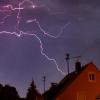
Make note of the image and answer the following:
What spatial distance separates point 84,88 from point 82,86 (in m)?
0.45

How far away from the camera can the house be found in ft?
161

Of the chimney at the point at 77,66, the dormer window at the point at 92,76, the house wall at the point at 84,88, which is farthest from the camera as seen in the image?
the chimney at the point at 77,66

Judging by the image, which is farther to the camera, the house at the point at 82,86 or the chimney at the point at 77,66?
the chimney at the point at 77,66

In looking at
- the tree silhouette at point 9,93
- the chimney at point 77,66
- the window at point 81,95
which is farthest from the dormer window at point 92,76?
the tree silhouette at point 9,93

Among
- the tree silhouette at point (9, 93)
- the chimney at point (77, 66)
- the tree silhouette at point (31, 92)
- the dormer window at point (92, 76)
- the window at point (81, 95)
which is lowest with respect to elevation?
the window at point (81, 95)

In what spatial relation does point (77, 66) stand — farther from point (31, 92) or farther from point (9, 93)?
point (31, 92)

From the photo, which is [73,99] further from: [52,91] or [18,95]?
[18,95]

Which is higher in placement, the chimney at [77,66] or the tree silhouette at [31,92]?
the tree silhouette at [31,92]

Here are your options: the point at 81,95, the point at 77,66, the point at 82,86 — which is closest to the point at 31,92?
the point at 77,66

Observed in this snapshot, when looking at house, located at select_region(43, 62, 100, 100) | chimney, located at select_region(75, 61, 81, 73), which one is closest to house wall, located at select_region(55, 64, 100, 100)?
house, located at select_region(43, 62, 100, 100)

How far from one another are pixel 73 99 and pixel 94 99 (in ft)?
9.42

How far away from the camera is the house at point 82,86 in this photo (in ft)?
161

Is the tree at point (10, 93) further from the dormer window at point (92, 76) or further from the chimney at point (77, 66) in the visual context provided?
the dormer window at point (92, 76)

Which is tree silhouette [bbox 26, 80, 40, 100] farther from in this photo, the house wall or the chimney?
the house wall
